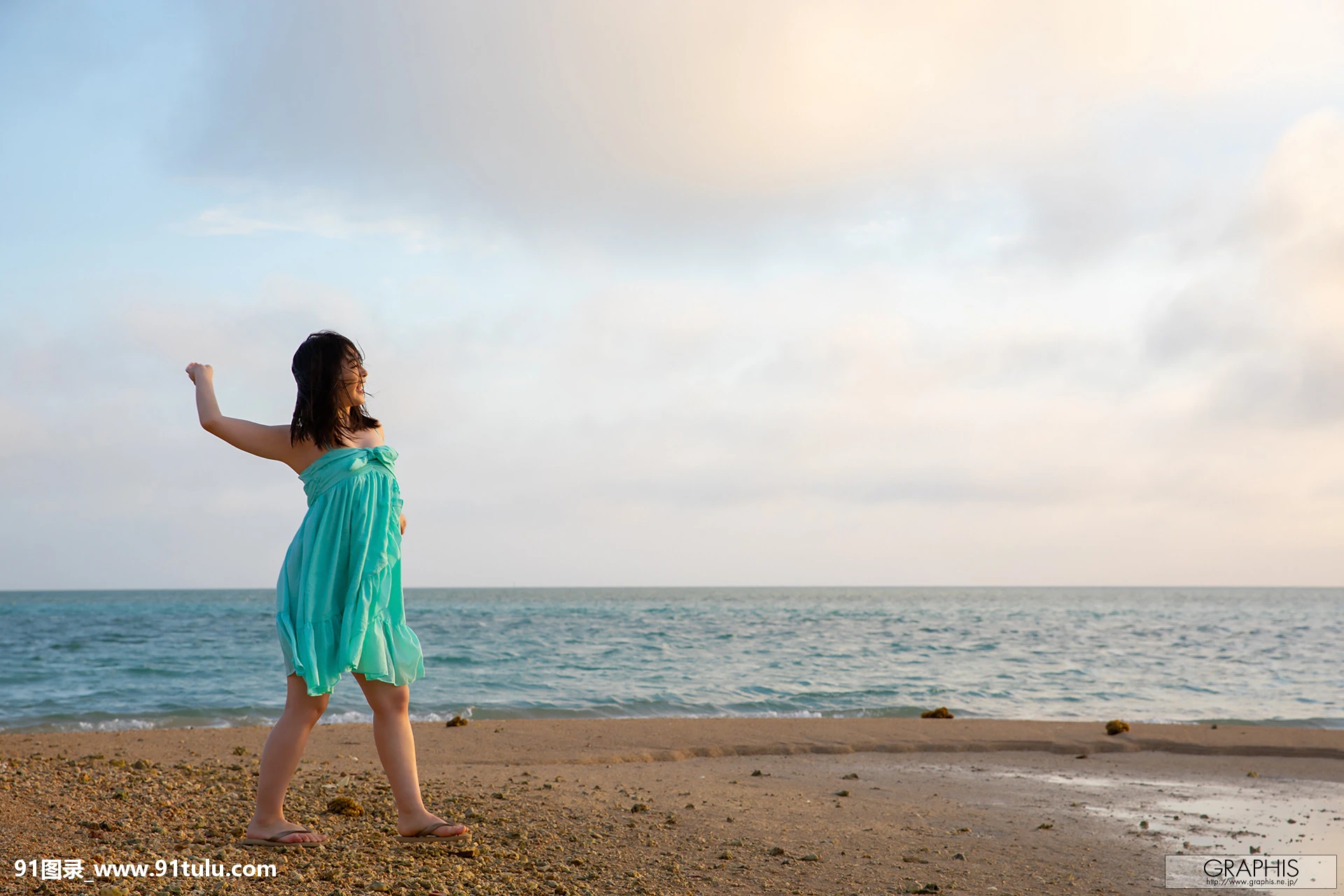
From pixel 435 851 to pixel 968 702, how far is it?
998 cm

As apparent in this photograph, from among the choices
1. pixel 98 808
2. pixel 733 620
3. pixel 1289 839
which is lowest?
pixel 733 620

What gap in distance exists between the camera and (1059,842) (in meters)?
4.23

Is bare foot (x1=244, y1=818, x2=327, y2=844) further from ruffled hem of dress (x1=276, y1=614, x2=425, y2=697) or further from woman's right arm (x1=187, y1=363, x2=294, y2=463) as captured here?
woman's right arm (x1=187, y1=363, x2=294, y2=463)

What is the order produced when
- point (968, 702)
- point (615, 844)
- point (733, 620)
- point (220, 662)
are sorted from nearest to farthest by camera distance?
point (615, 844)
point (968, 702)
point (220, 662)
point (733, 620)

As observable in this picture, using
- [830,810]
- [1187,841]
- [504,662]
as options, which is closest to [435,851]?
[830,810]

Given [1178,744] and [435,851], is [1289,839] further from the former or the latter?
[435,851]

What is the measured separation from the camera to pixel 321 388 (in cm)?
324

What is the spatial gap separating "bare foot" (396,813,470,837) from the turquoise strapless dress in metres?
0.55

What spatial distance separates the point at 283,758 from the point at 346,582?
64 centimetres

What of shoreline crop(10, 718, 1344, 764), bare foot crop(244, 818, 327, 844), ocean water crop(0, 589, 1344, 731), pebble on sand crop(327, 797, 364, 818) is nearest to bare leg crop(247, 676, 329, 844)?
bare foot crop(244, 818, 327, 844)

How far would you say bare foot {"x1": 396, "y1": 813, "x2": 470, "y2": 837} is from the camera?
3.35 metres

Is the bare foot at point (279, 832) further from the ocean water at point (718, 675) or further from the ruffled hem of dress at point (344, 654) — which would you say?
the ocean water at point (718, 675)

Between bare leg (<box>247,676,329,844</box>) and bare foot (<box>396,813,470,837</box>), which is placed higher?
bare leg (<box>247,676,329,844</box>)

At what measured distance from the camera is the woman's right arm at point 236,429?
317cm
